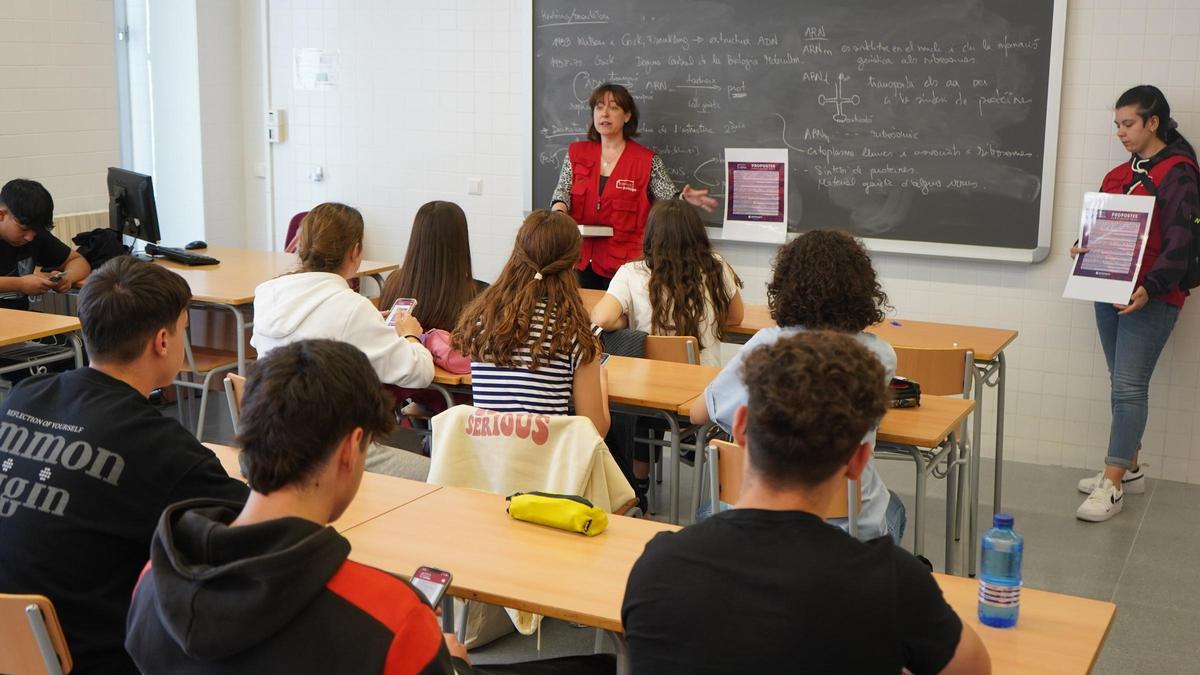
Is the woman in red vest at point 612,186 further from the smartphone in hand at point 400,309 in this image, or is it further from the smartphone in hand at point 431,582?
the smartphone in hand at point 431,582

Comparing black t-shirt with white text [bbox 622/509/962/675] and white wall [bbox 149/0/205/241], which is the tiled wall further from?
black t-shirt with white text [bbox 622/509/962/675]

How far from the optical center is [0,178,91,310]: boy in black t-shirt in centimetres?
524

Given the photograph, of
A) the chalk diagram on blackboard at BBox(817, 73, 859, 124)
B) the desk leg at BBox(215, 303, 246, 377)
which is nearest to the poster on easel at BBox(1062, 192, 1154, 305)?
the chalk diagram on blackboard at BBox(817, 73, 859, 124)

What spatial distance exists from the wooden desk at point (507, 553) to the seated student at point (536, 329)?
672 millimetres

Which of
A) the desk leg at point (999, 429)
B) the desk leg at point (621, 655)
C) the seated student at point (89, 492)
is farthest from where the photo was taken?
the desk leg at point (999, 429)

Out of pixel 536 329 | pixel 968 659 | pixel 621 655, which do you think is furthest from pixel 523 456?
pixel 968 659

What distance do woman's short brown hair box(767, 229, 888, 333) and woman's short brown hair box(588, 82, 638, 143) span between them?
3194 millimetres

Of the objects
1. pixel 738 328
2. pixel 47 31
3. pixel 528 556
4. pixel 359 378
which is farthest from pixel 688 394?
pixel 47 31

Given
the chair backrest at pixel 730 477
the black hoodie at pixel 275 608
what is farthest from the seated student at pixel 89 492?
the chair backrest at pixel 730 477

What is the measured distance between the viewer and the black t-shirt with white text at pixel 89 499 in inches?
81.4

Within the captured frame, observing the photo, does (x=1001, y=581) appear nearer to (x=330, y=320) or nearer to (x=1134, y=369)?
(x=330, y=320)

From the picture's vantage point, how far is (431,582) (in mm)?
2059

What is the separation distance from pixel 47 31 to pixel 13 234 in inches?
63.8

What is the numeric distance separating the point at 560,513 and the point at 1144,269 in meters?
3.39
